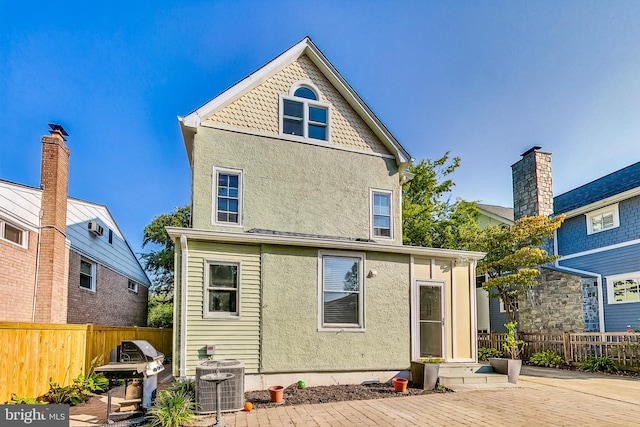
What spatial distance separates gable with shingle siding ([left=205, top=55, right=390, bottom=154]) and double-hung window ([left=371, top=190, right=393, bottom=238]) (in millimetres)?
1339

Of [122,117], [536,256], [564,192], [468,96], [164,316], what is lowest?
[164,316]

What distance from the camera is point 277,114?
1107cm

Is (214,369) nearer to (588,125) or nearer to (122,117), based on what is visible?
(588,125)

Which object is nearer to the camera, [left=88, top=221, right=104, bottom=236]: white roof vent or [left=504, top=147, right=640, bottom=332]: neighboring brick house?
[left=504, top=147, right=640, bottom=332]: neighboring brick house

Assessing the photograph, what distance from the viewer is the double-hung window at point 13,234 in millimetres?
9836

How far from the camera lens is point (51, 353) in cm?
764

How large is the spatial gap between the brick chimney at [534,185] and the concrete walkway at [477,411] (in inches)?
386

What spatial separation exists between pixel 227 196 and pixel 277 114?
2.77 m

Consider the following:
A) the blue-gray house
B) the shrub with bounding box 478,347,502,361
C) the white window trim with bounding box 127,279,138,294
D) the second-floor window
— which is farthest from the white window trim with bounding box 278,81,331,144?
the white window trim with bounding box 127,279,138,294

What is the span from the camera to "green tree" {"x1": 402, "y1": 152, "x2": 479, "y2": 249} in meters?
18.2

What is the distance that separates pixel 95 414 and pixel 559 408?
8.31 metres

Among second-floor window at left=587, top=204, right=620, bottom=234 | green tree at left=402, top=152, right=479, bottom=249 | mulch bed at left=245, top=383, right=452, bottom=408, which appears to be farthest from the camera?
green tree at left=402, top=152, right=479, bottom=249

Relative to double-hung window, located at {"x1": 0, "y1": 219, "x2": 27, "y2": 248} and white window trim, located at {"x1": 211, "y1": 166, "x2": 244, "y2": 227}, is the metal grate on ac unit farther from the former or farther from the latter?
double-hung window, located at {"x1": 0, "y1": 219, "x2": 27, "y2": 248}

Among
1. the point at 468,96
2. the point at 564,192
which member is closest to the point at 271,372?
the point at 468,96
